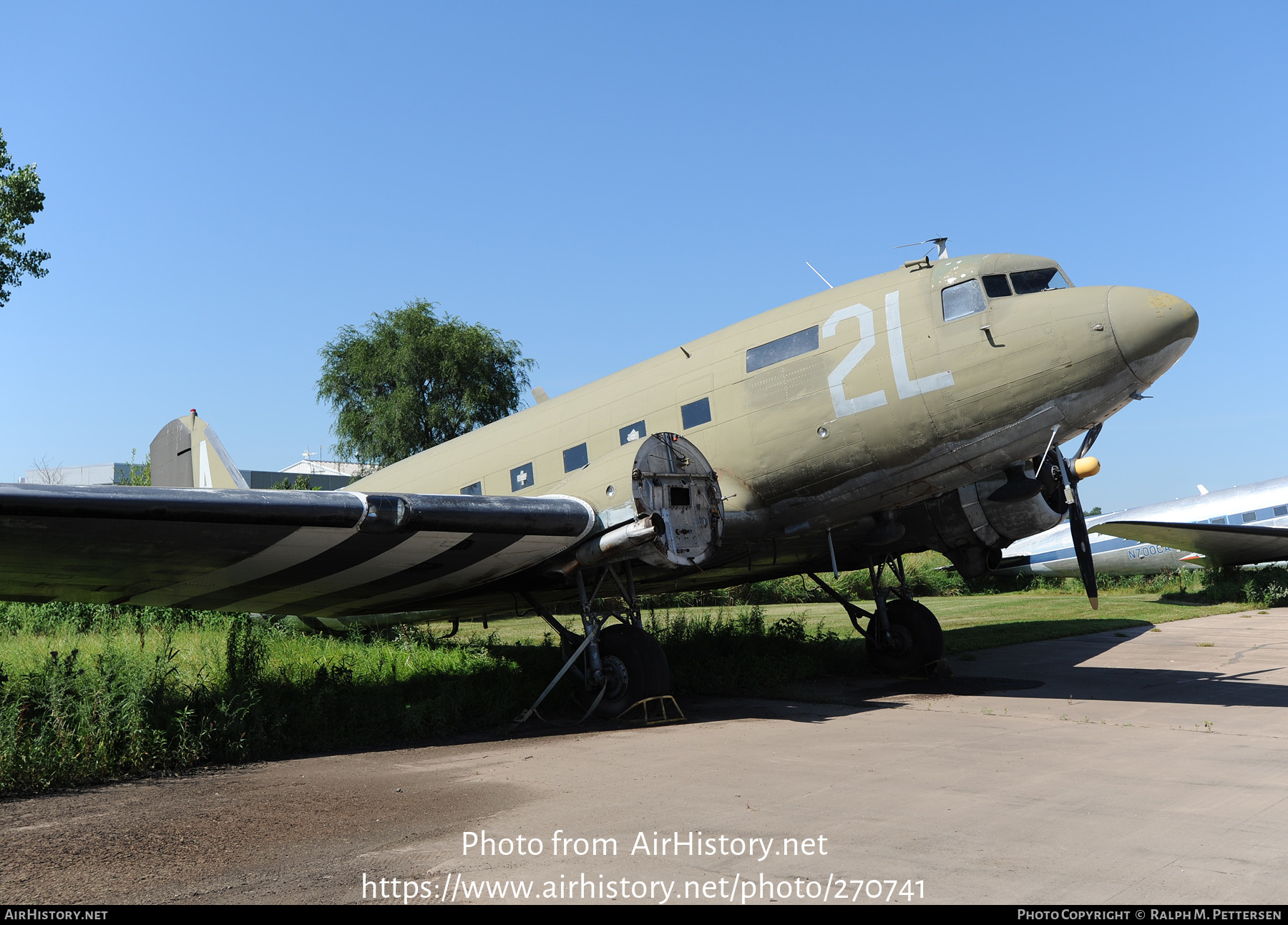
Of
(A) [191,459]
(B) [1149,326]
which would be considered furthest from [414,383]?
(B) [1149,326]

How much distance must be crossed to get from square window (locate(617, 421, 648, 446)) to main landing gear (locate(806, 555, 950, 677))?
12.5ft

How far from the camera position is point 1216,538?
87.3ft

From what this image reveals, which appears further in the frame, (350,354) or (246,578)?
(350,354)

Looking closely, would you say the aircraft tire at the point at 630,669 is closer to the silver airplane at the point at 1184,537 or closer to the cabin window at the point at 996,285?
the cabin window at the point at 996,285

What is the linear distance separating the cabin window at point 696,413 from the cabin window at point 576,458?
1.48m

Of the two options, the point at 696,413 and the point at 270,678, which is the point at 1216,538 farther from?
the point at 270,678

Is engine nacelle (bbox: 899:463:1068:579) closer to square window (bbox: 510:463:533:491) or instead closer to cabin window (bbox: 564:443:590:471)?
cabin window (bbox: 564:443:590:471)

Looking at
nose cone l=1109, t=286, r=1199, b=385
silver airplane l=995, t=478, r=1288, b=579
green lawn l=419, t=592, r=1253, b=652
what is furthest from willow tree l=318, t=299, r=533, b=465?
nose cone l=1109, t=286, r=1199, b=385

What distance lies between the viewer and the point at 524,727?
9.78 metres

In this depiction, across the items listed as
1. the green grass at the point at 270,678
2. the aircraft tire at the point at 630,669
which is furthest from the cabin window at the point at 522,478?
the aircraft tire at the point at 630,669

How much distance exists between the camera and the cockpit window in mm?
9125
